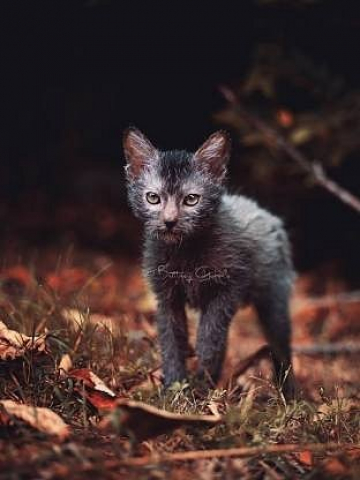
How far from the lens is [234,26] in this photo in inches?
254

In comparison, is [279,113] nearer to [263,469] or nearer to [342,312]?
[342,312]

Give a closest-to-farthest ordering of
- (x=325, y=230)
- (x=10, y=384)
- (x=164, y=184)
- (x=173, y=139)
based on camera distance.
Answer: (x=10, y=384) < (x=164, y=184) < (x=325, y=230) < (x=173, y=139)

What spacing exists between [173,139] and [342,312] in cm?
312

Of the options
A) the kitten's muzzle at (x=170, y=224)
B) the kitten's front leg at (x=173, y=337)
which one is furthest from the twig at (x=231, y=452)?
the kitten's muzzle at (x=170, y=224)

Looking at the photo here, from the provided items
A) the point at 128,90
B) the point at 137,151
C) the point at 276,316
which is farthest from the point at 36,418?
the point at 128,90

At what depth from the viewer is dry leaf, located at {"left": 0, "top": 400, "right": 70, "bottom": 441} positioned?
87.8 inches

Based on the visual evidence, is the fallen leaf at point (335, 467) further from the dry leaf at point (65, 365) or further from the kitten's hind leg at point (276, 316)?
the kitten's hind leg at point (276, 316)

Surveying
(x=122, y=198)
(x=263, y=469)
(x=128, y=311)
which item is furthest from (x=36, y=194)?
(x=263, y=469)

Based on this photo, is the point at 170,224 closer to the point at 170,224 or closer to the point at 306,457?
the point at 170,224

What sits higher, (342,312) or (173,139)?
(173,139)

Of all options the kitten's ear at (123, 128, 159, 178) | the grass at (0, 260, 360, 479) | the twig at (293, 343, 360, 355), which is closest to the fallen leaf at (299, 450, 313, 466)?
the grass at (0, 260, 360, 479)

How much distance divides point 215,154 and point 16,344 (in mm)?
1514

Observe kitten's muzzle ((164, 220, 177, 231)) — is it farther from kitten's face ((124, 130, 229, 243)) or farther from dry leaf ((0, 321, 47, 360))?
dry leaf ((0, 321, 47, 360))

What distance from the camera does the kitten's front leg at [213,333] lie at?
3.43 m
